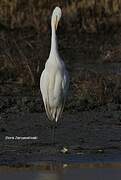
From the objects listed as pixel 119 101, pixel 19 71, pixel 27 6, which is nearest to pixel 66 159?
pixel 119 101

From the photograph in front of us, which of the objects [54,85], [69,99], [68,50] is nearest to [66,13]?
[68,50]

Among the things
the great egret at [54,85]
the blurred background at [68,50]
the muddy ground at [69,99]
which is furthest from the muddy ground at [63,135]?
the blurred background at [68,50]

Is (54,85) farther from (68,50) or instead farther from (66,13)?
(66,13)

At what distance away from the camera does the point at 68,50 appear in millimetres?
20938

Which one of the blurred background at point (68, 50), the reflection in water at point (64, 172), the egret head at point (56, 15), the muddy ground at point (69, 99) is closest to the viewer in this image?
the reflection in water at point (64, 172)

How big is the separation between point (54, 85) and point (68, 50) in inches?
272

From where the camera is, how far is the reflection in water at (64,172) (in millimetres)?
10547

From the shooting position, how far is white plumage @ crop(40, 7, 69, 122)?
1395 centimetres

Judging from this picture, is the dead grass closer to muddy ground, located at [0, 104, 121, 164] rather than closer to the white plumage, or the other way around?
muddy ground, located at [0, 104, 121, 164]

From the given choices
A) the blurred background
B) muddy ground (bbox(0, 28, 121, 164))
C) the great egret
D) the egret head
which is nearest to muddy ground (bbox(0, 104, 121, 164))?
muddy ground (bbox(0, 28, 121, 164))

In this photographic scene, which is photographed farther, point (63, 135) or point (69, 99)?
point (69, 99)

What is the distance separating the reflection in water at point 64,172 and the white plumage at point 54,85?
265 cm

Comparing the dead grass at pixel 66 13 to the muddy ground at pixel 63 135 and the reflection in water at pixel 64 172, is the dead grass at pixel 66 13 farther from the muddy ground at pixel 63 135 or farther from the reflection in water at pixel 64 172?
the reflection in water at pixel 64 172

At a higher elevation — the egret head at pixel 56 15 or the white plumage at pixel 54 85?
the egret head at pixel 56 15
